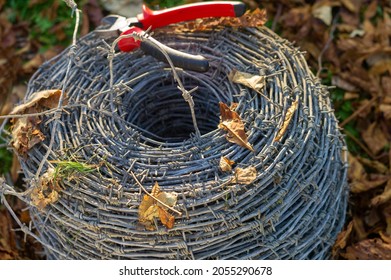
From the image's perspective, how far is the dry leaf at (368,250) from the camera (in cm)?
230

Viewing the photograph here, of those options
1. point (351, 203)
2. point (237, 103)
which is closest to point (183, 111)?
point (237, 103)

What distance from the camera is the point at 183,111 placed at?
248 centimetres

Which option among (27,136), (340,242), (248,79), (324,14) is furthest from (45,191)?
(324,14)

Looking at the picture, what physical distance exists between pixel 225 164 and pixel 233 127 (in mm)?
146

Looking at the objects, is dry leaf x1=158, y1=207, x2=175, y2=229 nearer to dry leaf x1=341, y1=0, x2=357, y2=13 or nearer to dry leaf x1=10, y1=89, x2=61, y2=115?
dry leaf x1=10, y1=89, x2=61, y2=115

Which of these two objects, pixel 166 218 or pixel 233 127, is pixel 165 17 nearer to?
pixel 233 127

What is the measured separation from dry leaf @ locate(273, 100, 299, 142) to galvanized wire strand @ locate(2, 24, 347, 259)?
0.8 inches

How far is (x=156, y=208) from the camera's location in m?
1.85

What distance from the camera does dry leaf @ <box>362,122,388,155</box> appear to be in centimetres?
284

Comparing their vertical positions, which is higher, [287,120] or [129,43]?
[129,43]

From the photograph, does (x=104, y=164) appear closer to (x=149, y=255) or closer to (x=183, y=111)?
(x=149, y=255)

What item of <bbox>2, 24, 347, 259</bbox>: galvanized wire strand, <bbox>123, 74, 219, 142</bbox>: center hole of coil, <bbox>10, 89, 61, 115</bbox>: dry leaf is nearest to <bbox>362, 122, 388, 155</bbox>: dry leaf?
<bbox>2, 24, 347, 259</bbox>: galvanized wire strand

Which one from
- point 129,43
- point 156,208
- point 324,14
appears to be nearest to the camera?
point 156,208

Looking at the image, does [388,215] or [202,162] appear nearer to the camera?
[202,162]
